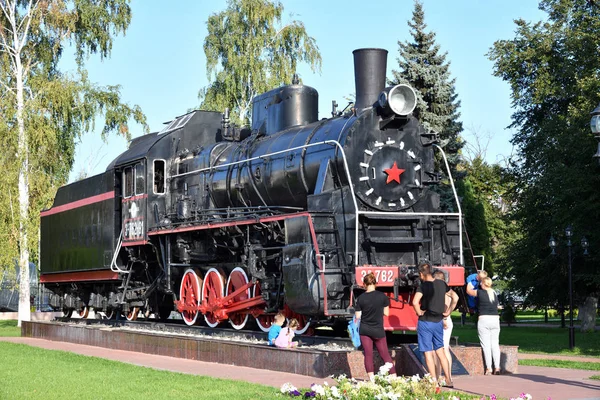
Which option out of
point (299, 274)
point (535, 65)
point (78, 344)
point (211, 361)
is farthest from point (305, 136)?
point (535, 65)

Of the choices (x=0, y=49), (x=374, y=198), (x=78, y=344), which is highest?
(x=0, y=49)

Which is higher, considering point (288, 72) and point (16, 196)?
point (288, 72)

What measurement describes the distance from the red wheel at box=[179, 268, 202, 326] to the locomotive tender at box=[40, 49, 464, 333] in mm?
30

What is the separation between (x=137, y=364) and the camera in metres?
14.3

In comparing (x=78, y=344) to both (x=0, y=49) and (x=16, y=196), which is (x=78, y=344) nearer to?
(x=16, y=196)

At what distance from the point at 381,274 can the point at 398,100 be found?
3112 millimetres

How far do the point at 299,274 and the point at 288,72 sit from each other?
23.3 meters

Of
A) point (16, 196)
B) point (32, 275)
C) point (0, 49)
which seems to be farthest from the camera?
point (32, 275)

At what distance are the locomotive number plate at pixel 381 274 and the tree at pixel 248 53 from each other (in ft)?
76.0

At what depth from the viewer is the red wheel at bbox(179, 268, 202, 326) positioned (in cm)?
1783

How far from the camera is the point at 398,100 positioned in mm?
14195

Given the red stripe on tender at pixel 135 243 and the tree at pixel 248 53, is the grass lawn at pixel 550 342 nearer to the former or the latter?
the red stripe on tender at pixel 135 243

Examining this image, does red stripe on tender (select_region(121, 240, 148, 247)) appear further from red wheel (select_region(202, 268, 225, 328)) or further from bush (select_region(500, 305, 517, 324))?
bush (select_region(500, 305, 517, 324))

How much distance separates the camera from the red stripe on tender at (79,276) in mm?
20641
